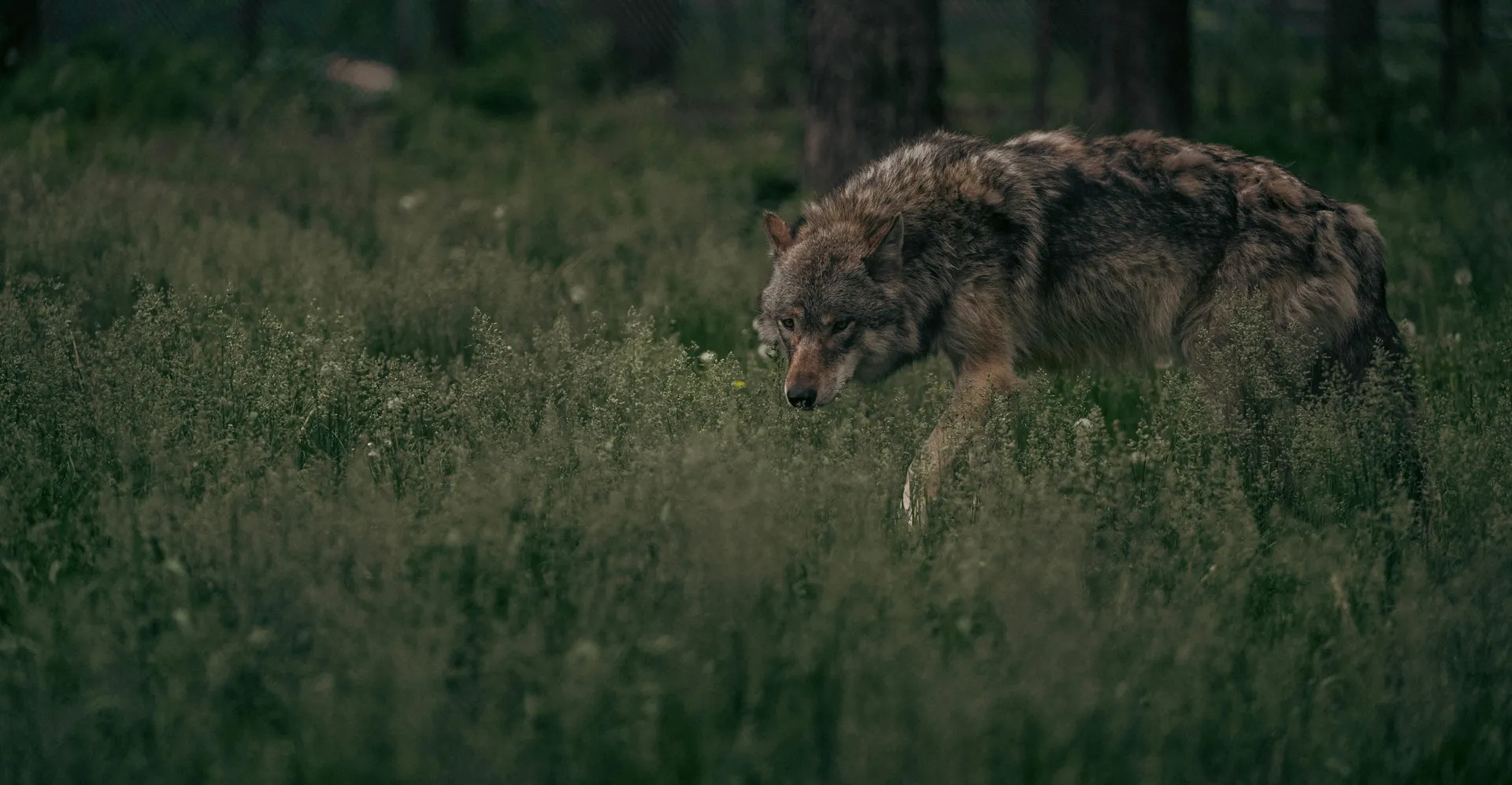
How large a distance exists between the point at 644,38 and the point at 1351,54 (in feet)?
33.0

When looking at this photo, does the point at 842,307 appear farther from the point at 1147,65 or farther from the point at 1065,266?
the point at 1147,65

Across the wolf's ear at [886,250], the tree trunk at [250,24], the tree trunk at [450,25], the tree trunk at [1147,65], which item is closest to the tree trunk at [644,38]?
the tree trunk at [450,25]

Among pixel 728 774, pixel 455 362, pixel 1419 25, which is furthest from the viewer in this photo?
pixel 1419 25

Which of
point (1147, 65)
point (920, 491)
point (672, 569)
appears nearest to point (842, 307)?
point (920, 491)

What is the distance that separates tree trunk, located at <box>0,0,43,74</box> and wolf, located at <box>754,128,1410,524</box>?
10.8 metres

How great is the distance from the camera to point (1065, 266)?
5320mm

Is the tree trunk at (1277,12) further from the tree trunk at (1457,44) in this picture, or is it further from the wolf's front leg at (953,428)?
the wolf's front leg at (953,428)

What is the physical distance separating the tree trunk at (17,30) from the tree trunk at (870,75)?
331 inches

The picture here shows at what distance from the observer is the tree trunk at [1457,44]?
43.1 ft

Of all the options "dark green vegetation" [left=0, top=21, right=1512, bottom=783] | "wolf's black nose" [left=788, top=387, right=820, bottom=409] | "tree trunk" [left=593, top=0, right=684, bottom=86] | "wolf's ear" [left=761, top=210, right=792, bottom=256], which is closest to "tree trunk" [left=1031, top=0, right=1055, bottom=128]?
"tree trunk" [left=593, top=0, right=684, bottom=86]

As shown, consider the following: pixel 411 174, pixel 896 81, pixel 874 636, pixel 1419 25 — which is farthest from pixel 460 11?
pixel 874 636

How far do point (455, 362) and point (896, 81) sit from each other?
16.4 feet

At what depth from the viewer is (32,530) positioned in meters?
3.55

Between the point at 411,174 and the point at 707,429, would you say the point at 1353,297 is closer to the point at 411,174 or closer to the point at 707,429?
the point at 707,429
